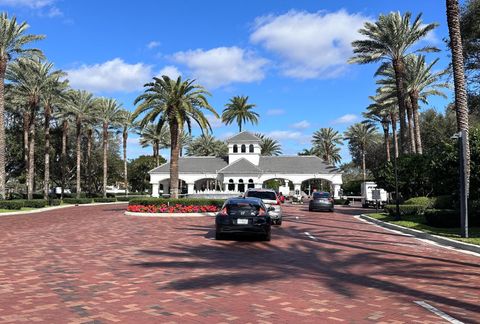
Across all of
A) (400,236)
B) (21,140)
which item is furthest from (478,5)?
(21,140)

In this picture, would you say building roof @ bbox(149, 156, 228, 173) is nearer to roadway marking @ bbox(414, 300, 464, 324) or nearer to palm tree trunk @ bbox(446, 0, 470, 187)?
palm tree trunk @ bbox(446, 0, 470, 187)

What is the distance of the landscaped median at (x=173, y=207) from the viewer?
27672 mm

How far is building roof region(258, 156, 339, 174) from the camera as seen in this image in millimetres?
67125

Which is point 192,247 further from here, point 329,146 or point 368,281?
point 329,146

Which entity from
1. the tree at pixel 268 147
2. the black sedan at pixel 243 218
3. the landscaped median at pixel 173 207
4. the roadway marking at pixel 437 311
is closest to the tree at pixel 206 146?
the tree at pixel 268 147

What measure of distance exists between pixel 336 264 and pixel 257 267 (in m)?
2.05

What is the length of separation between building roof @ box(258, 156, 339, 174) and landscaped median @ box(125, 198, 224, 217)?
40084 millimetres

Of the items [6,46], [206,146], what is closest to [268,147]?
[206,146]

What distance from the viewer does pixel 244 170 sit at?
65.8 metres

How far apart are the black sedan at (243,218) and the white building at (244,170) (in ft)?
162

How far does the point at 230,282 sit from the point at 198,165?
63.5 metres

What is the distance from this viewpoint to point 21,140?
58.1 m

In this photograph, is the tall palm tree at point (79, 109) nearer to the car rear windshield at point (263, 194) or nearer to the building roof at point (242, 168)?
the building roof at point (242, 168)

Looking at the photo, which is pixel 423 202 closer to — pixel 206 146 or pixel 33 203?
pixel 33 203
